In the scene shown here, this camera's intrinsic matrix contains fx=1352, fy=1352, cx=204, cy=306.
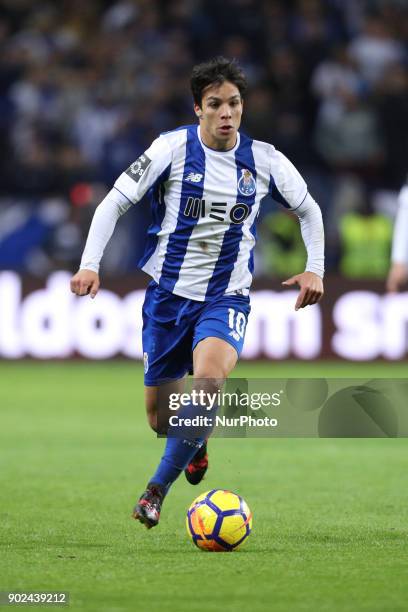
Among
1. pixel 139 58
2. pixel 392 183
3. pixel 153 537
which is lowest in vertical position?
pixel 153 537

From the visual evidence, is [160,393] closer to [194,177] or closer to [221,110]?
[194,177]

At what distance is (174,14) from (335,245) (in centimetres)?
425

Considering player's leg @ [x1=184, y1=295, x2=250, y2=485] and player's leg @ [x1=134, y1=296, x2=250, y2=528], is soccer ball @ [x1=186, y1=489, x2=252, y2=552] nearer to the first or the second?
player's leg @ [x1=134, y1=296, x2=250, y2=528]

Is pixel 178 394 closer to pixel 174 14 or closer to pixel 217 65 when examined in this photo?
pixel 217 65

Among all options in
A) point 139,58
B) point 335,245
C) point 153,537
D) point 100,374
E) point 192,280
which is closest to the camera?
point 153,537

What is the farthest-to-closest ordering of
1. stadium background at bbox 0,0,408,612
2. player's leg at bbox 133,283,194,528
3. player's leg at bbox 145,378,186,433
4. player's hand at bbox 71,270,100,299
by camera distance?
stadium background at bbox 0,0,408,612
player's leg at bbox 145,378,186,433
player's leg at bbox 133,283,194,528
player's hand at bbox 71,270,100,299

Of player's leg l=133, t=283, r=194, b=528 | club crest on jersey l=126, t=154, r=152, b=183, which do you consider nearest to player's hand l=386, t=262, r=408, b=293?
player's leg l=133, t=283, r=194, b=528

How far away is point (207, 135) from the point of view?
21.9ft

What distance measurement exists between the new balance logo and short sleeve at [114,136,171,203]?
0.11 metres

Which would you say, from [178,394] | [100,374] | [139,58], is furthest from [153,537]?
[139,58]

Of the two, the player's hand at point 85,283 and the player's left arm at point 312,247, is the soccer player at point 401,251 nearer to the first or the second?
the player's left arm at point 312,247

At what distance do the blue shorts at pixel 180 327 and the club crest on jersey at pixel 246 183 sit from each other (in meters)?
0.52

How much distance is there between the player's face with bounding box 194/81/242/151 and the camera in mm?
6438

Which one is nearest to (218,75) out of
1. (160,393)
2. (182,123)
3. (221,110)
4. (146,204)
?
(221,110)
